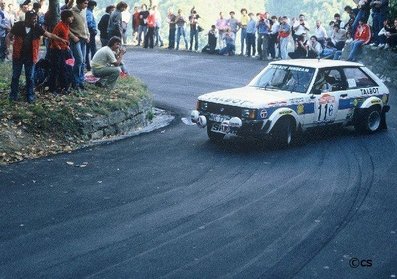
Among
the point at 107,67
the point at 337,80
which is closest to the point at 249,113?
the point at 337,80

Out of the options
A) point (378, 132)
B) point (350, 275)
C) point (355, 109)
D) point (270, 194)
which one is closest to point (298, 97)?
point (355, 109)

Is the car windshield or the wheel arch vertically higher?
the car windshield

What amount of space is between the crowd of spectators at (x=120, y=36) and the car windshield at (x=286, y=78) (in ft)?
12.7

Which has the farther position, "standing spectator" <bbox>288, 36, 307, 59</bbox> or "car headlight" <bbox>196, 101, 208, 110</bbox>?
"standing spectator" <bbox>288, 36, 307, 59</bbox>

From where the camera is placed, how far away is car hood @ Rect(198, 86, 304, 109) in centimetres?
1218

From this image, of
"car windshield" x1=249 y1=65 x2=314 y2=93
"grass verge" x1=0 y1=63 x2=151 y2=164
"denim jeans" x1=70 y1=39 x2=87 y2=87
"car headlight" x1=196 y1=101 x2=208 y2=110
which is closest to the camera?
"grass verge" x1=0 y1=63 x2=151 y2=164

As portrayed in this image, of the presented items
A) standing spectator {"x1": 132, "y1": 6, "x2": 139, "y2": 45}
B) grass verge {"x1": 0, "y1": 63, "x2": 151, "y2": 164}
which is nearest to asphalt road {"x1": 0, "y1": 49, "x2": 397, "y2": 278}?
grass verge {"x1": 0, "y1": 63, "x2": 151, "y2": 164}

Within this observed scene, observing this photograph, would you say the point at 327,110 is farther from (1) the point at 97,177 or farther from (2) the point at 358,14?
(2) the point at 358,14

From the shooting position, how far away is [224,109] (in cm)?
1245

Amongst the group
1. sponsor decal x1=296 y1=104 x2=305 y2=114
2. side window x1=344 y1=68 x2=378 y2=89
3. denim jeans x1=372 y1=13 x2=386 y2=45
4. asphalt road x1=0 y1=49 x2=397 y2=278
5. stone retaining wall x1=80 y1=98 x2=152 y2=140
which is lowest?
asphalt road x1=0 y1=49 x2=397 y2=278

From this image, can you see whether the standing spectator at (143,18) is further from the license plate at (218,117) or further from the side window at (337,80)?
the license plate at (218,117)

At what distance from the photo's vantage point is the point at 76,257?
22.6 feet

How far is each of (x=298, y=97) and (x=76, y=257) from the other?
6963 mm

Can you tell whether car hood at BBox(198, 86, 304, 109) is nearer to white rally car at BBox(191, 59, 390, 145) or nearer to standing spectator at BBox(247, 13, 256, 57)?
white rally car at BBox(191, 59, 390, 145)
